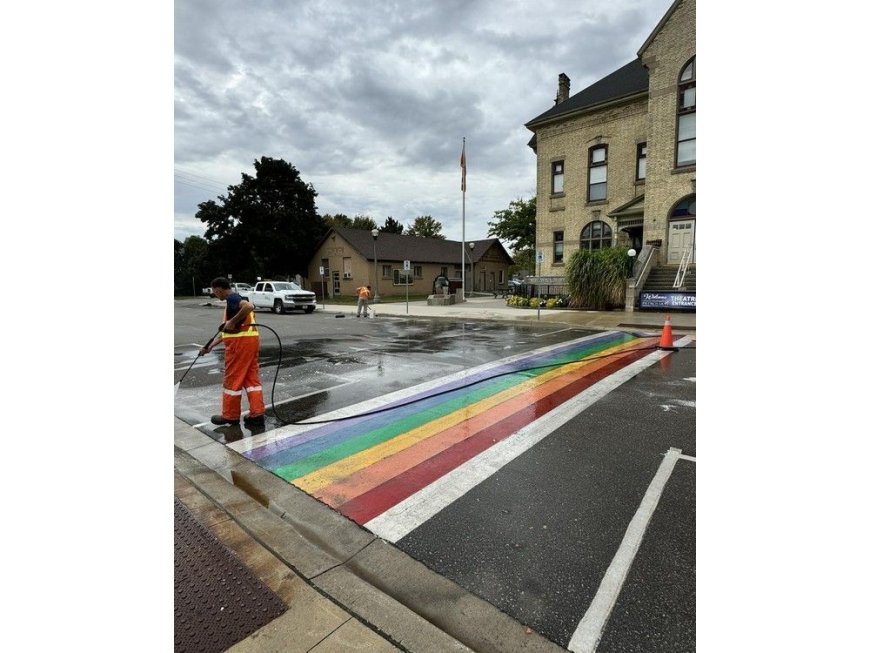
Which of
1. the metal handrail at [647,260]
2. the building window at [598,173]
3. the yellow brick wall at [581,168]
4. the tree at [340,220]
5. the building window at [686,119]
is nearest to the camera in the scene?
the metal handrail at [647,260]

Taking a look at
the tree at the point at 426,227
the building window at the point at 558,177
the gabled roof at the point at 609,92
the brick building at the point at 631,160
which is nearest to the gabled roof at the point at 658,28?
the brick building at the point at 631,160

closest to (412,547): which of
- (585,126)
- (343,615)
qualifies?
(343,615)

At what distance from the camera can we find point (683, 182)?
1847 cm

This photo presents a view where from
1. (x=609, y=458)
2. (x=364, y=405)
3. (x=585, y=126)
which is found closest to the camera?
(x=609, y=458)

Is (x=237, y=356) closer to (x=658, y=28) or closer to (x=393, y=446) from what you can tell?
(x=393, y=446)

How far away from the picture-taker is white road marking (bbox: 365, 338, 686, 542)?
10.0 ft

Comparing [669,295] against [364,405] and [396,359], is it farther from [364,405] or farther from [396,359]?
[364,405]

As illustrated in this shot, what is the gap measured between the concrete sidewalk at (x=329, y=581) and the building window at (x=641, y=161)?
74.5 feet

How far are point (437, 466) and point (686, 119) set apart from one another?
2049cm

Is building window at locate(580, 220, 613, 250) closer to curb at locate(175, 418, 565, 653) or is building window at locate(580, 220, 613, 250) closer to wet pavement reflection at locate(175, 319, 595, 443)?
wet pavement reflection at locate(175, 319, 595, 443)

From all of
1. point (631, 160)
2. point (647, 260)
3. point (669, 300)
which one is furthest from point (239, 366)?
point (631, 160)

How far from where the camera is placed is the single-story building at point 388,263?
1564 inches

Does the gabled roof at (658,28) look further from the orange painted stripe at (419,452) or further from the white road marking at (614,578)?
the white road marking at (614,578)

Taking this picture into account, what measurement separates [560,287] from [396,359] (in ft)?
53.9
